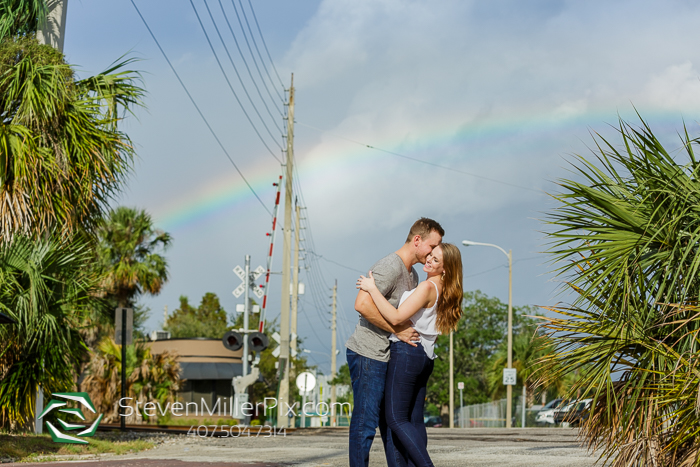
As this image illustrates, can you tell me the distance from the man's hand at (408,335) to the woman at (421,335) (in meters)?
0.04

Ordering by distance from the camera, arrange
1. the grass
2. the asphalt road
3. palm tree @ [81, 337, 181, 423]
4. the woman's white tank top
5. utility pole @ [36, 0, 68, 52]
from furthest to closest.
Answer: palm tree @ [81, 337, 181, 423] < utility pole @ [36, 0, 68, 52] < the grass < the asphalt road < the woman's white tank top

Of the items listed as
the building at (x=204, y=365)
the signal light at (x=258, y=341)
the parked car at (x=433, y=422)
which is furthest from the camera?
the parked car at (x=433, y=422)

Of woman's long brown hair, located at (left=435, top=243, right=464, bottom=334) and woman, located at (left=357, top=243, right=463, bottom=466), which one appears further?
woman's long brown hair, located at (left=435, top=243, right=464, bottom=334)

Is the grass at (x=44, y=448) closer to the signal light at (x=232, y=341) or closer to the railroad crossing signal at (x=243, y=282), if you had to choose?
the signal light at (x=232, y=341)

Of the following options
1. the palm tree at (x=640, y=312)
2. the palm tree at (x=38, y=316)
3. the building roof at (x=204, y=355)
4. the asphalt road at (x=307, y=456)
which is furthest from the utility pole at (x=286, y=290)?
the palm tree at (x=640, y=312)

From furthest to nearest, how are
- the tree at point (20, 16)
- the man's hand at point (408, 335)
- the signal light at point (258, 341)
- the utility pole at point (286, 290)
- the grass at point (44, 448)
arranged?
the utility pole at point (286, 290) < the signal light at point (258, 341) < the tree at point (20, 16) < the grass at point (44, 448) < the man's hand at point (408, 335)

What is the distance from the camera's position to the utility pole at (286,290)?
2178cm

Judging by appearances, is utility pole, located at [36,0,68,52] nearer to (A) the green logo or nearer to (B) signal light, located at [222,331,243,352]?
(A) the green logo

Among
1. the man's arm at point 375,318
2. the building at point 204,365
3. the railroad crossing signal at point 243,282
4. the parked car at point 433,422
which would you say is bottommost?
the parked car at point 433,422

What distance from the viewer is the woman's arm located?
4.58 m

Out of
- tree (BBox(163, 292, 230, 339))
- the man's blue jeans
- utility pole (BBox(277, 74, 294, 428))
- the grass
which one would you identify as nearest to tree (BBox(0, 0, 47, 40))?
the grass

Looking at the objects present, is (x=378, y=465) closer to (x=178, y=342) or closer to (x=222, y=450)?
(x=222, y=450)

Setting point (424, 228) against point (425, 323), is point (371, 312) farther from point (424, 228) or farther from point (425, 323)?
point (424, 228)

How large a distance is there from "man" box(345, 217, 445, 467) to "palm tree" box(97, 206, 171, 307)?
25.5m
